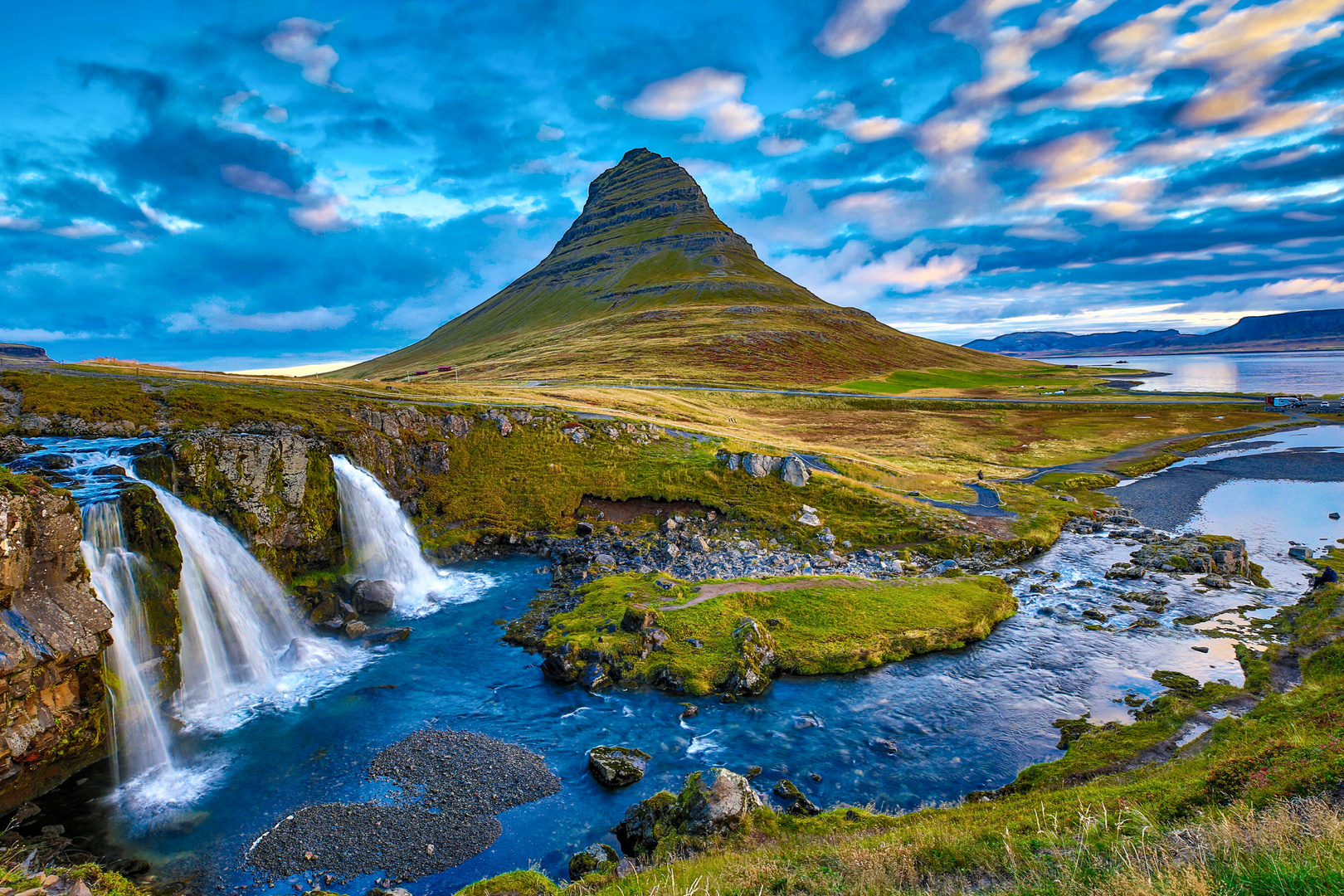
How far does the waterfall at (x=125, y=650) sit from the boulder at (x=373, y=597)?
11.7 m

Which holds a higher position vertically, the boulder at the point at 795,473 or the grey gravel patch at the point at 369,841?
the boulder at the point at 795,473

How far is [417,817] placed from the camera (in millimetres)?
20281

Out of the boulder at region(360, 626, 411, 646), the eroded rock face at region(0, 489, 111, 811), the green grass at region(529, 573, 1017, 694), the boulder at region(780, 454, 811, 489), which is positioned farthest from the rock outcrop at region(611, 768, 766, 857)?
the boulder at region(780, 454, 811, 489)

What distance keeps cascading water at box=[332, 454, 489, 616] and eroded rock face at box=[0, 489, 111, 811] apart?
55.3ft

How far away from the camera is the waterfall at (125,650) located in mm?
23359

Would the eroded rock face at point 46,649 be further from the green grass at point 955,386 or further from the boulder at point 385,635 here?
the green grass at point 955,386

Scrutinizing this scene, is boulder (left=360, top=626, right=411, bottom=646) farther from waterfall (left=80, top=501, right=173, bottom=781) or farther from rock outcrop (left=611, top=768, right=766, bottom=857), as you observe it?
rock outcrop (left=611, top=768, right=766, bottom=857)

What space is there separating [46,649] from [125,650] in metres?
4.56

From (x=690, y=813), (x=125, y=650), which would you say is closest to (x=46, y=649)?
(x=125, y=650)

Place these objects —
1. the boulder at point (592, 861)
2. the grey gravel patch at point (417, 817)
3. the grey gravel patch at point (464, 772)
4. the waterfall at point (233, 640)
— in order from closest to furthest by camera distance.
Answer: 1. the boulder at point (592, 861)
2. the grey gravel patch at point (417, 817)
3. the grey gravel patch at point (464, 772)
4. the waterfall at point (233, 640)

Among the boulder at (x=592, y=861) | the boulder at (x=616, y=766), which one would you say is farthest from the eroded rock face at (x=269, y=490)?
the boulder at (x=592, y=861)

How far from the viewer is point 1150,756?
818 inches

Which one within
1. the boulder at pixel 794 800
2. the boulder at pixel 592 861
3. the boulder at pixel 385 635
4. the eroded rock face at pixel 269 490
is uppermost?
the eroded rock face at pixel 269 490

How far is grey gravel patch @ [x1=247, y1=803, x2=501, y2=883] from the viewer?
18.2 m
